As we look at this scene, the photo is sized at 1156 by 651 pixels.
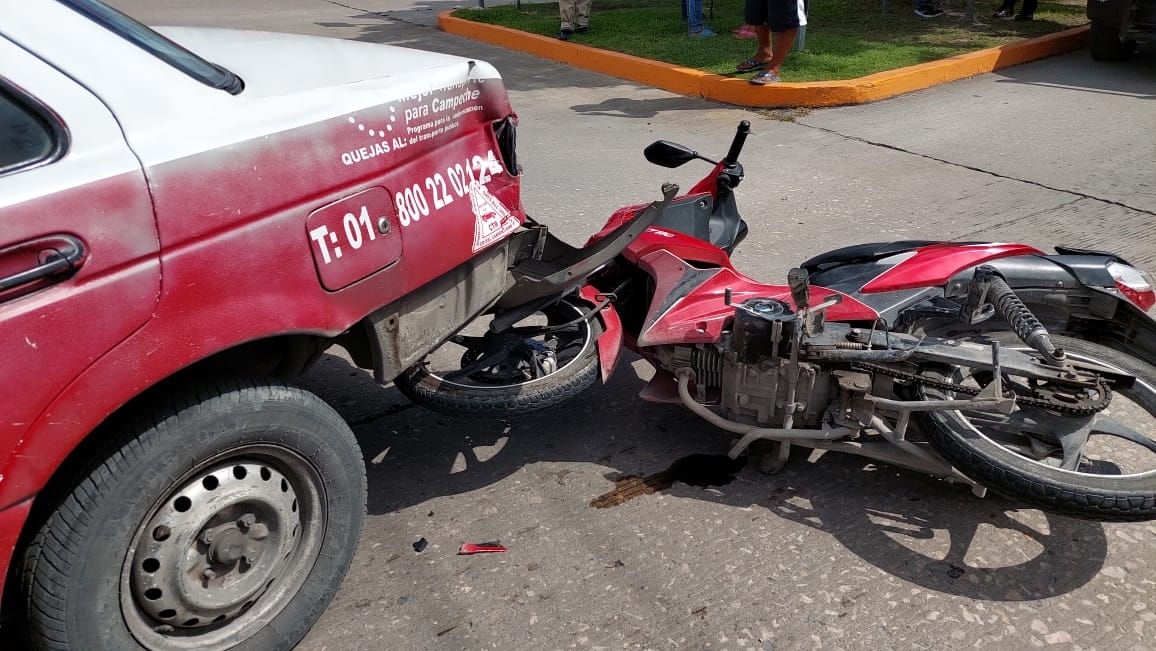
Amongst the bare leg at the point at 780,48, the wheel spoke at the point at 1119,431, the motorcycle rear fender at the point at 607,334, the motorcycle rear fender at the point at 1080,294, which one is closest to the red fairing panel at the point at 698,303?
the motorcycle rear fender at the point at 607,334

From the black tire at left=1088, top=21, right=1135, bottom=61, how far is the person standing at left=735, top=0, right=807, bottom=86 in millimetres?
3305

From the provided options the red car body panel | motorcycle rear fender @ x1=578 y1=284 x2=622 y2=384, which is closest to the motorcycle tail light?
motorcycle rear fender @ x1=578 y1=284 x2=622 y2=384

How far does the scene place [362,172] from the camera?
2424 millimetres

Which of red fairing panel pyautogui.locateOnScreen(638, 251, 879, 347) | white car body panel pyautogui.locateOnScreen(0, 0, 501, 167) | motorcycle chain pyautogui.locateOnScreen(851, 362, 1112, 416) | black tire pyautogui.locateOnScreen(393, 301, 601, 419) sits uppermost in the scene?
white car body panel pyautogui.locateOnScreen(0, 0, 501, 167)

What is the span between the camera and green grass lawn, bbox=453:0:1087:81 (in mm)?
9305

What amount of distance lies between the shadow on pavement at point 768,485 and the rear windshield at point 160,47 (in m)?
1.50

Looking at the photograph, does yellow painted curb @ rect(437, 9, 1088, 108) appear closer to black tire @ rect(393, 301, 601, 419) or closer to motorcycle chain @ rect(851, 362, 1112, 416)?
black tire @ rect(393, 301, 601, 419)

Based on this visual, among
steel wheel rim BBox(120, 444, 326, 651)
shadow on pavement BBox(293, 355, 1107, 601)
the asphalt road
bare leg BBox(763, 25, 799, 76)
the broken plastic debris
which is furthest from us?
bare leg BBox(763, 25, 799, 76)

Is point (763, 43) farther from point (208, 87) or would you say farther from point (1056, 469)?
Answer: point (208, 87)

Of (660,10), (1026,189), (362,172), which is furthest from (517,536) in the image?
(660,10)

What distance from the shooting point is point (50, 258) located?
5.97ft

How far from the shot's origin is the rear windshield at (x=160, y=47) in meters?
2.20

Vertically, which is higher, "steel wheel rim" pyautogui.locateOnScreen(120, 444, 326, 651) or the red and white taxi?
the red and white taxi

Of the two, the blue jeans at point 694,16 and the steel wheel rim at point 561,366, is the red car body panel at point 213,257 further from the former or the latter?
the blue jeans at point 694,16
